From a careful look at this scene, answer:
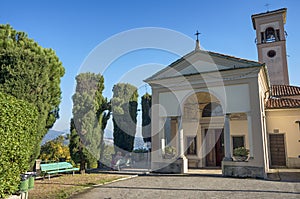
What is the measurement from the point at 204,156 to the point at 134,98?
944 centimetres

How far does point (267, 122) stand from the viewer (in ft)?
48.7

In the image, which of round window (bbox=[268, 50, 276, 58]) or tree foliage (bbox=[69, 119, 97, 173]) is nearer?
tree foliage (bbox=[69, 119, 97, 173])

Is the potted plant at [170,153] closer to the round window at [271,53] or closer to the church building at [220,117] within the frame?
the church building at [220,117]

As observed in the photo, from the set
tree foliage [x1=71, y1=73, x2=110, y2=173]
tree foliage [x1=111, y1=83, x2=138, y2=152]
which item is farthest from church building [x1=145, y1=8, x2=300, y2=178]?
tree foliage [x1=111, y1=83, x2=138, y2=152]

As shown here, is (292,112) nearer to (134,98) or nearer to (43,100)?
(134,98)

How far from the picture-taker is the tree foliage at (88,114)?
1266cm

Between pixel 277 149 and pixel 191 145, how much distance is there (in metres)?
5.41

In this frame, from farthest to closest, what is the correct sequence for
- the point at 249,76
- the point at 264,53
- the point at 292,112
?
1. the point at 264,53
2. the point at 292,112
3. the point at 249,76

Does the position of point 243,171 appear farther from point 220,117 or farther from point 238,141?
point 220,117

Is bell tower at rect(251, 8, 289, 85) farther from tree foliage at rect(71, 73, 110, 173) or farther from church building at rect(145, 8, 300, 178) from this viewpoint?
tree foliage at rect(71, 73, 110, 173)

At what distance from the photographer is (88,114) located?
12.9m

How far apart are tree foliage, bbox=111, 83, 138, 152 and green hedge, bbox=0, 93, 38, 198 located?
11.9 metres

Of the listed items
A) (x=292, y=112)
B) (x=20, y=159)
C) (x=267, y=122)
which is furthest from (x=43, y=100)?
(x=292, y=112)

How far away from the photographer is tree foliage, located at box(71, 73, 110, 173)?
12664 mm
